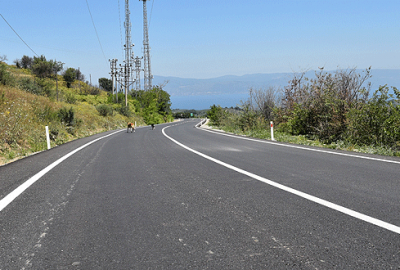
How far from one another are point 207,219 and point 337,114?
12699mm

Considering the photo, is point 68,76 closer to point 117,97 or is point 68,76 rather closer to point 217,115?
point 117,97

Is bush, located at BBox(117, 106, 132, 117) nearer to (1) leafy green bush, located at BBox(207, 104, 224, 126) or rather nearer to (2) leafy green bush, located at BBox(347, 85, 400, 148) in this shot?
(1) leafy green bush, located at BBox(207, 104, 224, 126)

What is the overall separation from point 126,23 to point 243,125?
5405 centimetres

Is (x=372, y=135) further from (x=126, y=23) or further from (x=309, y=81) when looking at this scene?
(x=126, y=23)

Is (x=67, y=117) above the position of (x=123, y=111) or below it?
above

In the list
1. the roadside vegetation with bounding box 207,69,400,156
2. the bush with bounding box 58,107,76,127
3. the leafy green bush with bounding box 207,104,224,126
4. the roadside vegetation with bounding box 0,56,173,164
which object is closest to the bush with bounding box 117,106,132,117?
the roadside vegetation with bounding box 0,56,173,164

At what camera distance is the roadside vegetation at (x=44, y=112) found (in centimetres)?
1420

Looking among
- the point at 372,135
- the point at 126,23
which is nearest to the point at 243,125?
the point at 372,135

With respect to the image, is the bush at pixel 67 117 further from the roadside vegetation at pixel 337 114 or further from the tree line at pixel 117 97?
the tree line at pixel 117 97

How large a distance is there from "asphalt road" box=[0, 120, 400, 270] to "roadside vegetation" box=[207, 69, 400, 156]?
17.2 feet

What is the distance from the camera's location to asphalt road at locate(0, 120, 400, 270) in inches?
117

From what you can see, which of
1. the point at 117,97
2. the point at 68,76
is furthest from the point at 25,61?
A: the point at 117,97

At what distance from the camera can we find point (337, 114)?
15094 mm

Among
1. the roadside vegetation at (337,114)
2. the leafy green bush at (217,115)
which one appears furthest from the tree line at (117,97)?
the roadside vegetation at (337,114)
